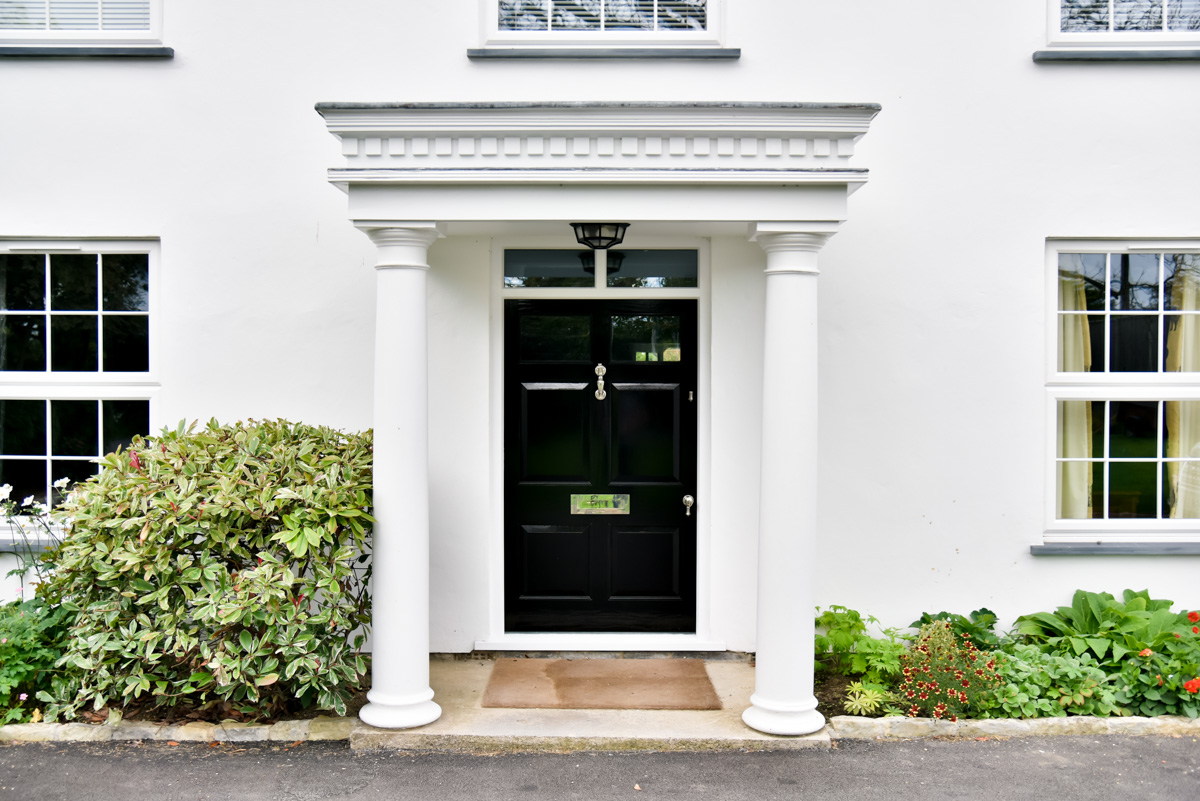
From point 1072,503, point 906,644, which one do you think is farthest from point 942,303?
point 906,644

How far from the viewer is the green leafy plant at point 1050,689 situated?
4.90 m

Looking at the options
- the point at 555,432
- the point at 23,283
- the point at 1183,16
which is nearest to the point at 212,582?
the point at 555,432

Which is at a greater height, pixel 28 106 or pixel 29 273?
pixel 28 106

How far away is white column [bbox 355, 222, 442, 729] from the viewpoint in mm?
4637

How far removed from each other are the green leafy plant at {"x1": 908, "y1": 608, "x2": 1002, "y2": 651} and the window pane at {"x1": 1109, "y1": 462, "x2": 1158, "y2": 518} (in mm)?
1149

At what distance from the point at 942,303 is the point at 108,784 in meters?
5.42

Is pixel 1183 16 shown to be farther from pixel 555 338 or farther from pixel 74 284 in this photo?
pixel 74 284

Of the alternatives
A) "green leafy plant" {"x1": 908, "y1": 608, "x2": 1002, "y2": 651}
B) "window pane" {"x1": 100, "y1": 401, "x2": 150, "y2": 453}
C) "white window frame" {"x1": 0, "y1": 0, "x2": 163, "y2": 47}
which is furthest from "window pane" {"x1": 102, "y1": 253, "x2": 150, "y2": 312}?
"green leafy plant" {"x1": 908, "y1": 608, "x2": 1002, "y2": 651}

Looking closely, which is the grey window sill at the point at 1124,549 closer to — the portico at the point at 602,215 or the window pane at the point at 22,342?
the portico at the point at 602,215

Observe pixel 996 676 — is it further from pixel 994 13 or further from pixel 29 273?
pixel 29 273

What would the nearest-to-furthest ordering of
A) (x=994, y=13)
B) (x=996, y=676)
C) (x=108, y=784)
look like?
(x=108, y=784) < (x=996, y=676) < (x=994, y=13)

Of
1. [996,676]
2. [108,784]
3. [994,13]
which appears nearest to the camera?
[108,784]

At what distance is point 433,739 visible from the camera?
4633mm

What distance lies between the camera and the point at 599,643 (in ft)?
19.0
